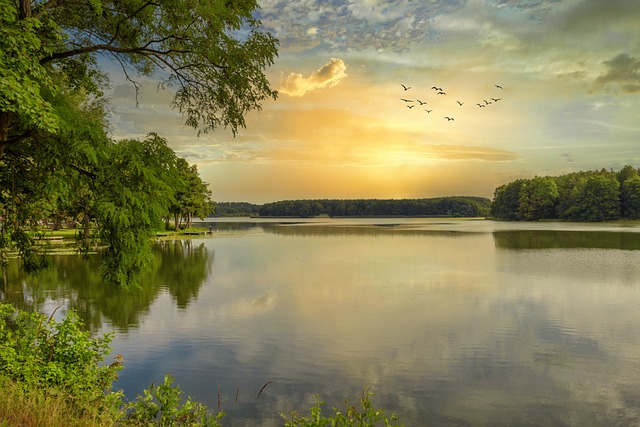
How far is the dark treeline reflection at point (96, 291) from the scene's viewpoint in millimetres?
20969

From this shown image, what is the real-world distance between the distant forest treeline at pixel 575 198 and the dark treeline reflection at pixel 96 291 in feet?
431

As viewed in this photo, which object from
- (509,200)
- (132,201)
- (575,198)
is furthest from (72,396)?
(509,200)

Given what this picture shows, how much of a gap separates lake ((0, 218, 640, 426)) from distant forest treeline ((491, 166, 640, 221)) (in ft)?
375

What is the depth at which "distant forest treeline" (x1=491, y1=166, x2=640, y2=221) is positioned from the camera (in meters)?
131

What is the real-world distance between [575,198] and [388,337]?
144178 millimetres

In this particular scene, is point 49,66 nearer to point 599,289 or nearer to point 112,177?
point 112,177

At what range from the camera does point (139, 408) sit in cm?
884

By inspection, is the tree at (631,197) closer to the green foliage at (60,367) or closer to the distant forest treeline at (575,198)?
the distant forest treeline at (575,198)

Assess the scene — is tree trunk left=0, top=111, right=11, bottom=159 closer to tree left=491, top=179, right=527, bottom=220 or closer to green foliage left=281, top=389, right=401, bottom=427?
green foliage left=281, top=389, right=401, bottom=427

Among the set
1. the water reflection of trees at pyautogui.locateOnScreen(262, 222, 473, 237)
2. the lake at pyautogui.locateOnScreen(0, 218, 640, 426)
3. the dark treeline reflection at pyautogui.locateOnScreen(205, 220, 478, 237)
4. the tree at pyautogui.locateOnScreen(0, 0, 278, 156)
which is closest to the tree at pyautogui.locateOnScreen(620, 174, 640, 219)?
the dark treeline reflection at pyautogui.locateOnScreen(205, 220, 478, 237)

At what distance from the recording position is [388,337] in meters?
17.6

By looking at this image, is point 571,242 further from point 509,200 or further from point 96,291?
point 509,200

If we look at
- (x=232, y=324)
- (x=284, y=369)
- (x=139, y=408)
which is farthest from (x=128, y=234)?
(x=232, y=324)

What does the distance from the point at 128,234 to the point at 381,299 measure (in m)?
16.4
